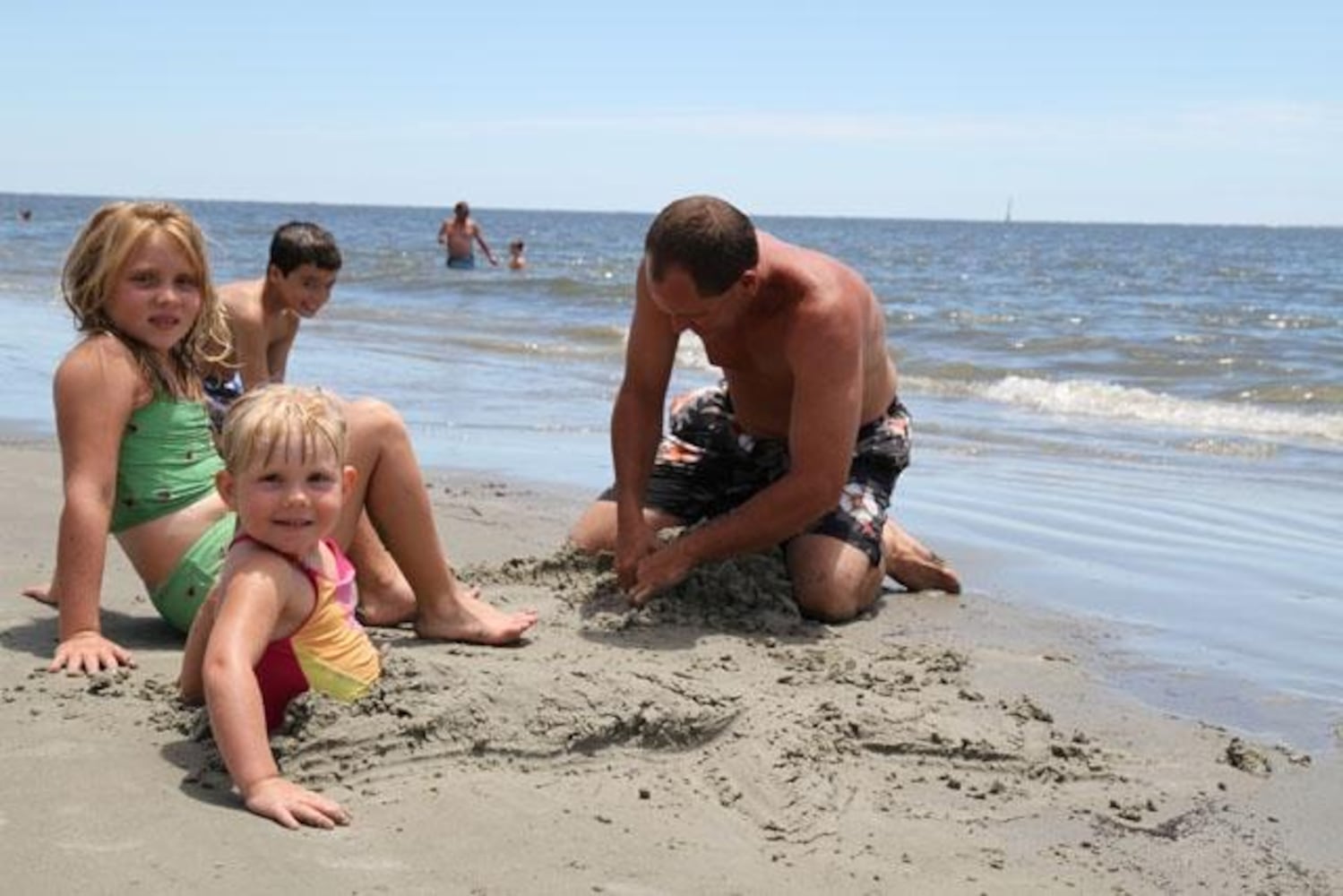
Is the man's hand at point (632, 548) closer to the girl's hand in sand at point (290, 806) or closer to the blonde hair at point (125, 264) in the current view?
the blonde hair at point (125, 264)

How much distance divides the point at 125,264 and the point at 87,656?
3.04 ft

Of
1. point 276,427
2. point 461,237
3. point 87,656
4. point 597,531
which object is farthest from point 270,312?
point 461,237

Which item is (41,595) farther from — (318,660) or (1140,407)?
(1140,407)

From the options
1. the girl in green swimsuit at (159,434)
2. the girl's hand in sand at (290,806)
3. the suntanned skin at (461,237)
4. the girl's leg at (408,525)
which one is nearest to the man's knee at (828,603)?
the girl's leg at (408,525)

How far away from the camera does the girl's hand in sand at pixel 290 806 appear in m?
2.91

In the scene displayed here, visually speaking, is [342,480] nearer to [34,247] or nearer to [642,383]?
[642,383]

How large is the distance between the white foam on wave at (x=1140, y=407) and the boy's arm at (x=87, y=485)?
25.7 feet

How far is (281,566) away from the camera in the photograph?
3.29 meters

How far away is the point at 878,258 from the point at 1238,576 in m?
41.4

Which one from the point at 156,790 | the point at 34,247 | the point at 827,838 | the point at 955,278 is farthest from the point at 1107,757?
the point at 34,247

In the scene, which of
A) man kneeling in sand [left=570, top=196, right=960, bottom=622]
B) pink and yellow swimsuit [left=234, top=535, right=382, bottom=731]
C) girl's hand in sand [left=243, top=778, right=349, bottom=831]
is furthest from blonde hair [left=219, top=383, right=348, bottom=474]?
man kneeling in sand [left=570, top=196, right=960, bottom=622]

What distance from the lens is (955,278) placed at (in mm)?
33500

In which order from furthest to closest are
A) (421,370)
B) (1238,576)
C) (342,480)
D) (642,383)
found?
(421,370)
(1238,576)
(642,383)
(342,480)

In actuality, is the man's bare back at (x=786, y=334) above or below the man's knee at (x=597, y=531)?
above
